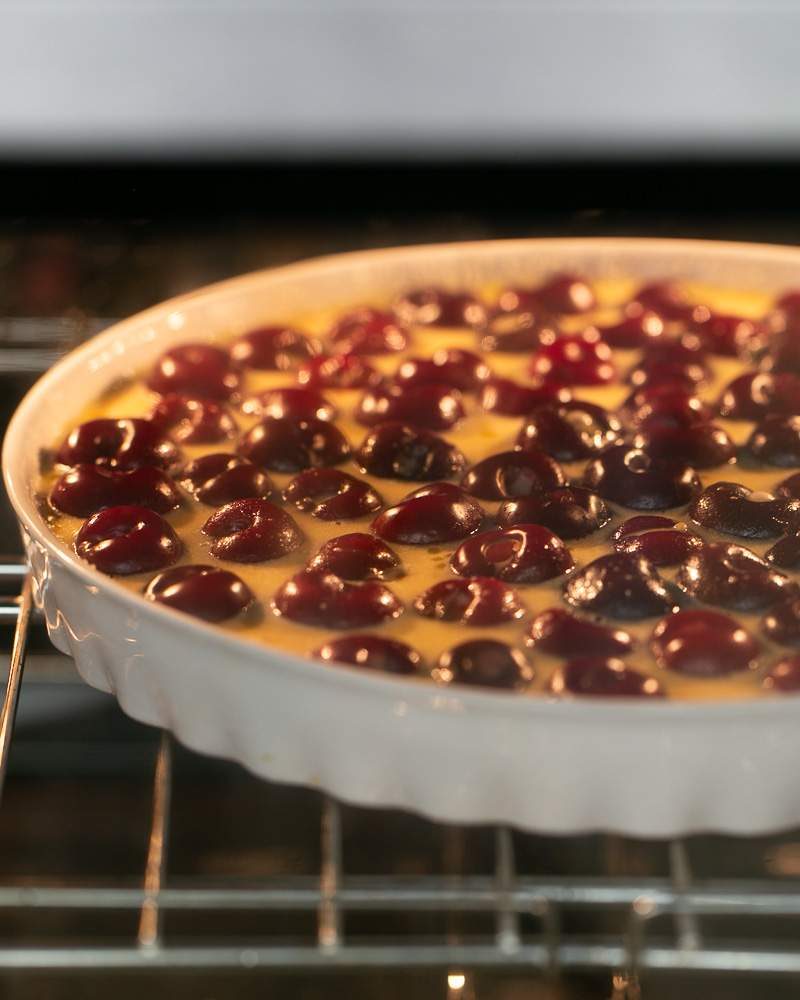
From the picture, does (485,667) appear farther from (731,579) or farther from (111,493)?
(111,493)

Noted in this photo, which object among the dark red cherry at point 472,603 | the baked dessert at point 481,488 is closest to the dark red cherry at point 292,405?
the baked dessert at point 481,488

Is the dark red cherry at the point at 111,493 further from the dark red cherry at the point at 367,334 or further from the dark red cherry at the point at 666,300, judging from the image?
the dark red cherry at the point at 666,300

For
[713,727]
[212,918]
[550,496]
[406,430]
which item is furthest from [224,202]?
[713,727]

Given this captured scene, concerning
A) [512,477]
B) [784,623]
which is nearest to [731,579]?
[784,623]

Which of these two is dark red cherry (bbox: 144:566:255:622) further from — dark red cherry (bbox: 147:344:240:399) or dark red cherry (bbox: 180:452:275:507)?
dark red cherry (bbox: 147:344:240:399)

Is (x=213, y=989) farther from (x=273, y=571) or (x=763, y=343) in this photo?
(x=763, y=343)

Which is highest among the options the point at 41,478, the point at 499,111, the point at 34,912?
the point at 499,111
